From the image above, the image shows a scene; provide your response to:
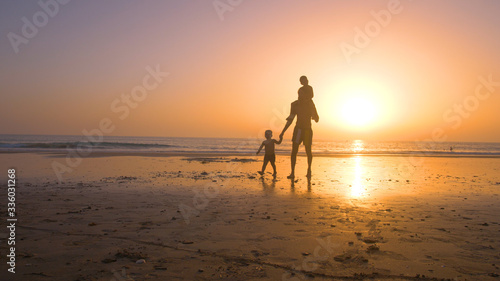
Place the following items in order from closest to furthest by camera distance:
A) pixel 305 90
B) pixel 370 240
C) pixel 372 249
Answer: pixel 372 249
pixel 370 240
pixel 305 90

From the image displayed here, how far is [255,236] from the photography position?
3889 millimetres

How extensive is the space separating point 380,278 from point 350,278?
265 millimetres

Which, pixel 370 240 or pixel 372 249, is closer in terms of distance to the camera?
pixel 372 249

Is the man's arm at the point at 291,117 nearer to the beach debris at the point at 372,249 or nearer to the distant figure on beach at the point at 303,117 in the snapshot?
the distant figure on beach at the point at 303,117

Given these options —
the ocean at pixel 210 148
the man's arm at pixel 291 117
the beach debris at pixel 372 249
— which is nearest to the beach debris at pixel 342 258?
the beach debris at pixel 372 249

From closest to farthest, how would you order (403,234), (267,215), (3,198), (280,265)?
(280,265)
(403,234)
(267,215)
(3,198)

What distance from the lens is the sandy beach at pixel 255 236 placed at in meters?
2.92

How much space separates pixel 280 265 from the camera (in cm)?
303

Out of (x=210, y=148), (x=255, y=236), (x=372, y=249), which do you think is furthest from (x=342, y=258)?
(x=210, y=148)

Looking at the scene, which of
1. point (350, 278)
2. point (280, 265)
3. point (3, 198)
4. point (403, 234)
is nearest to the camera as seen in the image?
point (350, 278)

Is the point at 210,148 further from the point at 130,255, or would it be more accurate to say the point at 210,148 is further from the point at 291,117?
the point at 130,255

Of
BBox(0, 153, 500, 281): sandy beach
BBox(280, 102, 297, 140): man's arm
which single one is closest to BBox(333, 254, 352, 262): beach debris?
BBox(0, 153, 500, 281): sandy beach

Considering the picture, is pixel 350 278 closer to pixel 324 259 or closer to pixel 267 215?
pixel 324 259

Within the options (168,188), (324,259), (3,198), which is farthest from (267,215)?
(3,198)
